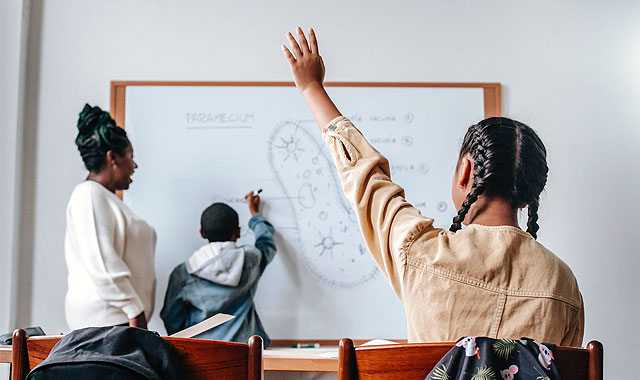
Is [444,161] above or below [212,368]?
above

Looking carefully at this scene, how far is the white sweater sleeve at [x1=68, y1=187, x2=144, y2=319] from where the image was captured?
2.42 metres

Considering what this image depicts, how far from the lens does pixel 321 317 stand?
2.79m

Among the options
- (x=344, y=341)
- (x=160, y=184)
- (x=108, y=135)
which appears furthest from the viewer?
(x=160, y=184)

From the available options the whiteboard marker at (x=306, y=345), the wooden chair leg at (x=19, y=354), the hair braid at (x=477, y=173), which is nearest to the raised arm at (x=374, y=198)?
the hair braid at (x=477, y=173)

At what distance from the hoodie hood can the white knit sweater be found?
24 cm

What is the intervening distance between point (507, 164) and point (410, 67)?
1.78m

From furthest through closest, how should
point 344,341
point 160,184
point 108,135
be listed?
1. point 160,184
2. point 108,135
3. point 344,341

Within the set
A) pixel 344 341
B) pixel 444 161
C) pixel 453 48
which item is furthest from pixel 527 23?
pixel 344 341

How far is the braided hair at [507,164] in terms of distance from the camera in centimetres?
118

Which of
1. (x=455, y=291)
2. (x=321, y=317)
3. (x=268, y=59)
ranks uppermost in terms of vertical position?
(x=268, y=59)

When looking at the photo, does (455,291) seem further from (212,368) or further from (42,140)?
(42,140)

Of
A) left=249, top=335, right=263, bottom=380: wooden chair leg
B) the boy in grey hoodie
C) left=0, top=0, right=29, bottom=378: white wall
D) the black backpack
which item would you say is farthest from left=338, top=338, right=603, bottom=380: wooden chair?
left=0, top=0, right=29, bottom=378: white wall

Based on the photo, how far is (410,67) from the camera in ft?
A: 9.54

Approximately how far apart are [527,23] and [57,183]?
6.93ft
